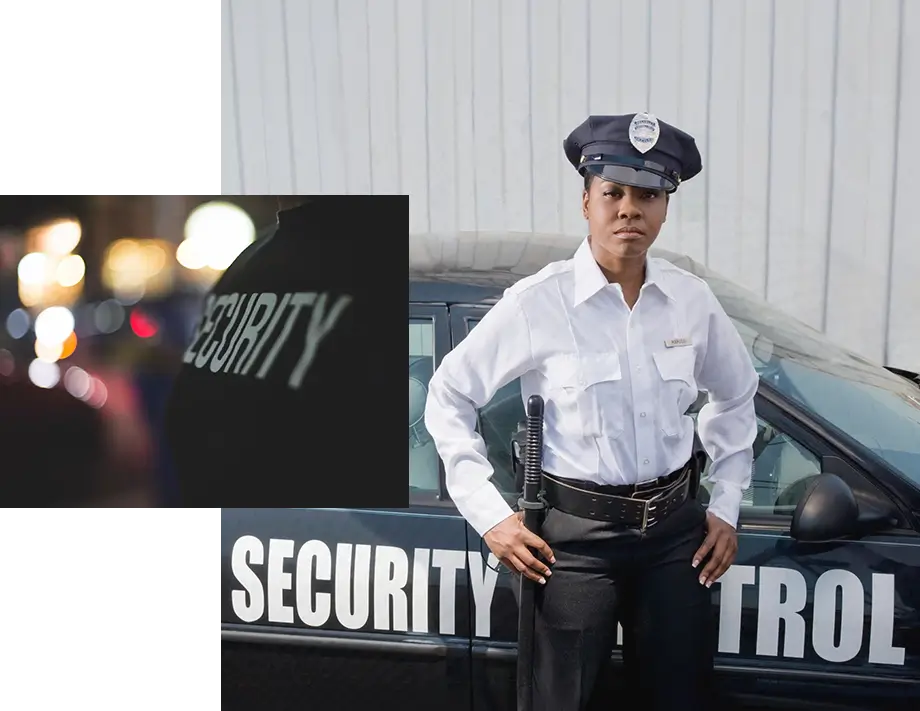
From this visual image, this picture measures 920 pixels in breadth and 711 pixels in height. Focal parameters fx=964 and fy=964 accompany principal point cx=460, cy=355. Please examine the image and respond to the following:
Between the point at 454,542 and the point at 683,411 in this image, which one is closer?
the point at 683,411

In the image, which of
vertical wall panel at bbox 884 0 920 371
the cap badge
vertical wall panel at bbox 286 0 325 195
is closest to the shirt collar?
the cap badge

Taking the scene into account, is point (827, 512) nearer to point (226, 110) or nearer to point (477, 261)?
point (477, 261)

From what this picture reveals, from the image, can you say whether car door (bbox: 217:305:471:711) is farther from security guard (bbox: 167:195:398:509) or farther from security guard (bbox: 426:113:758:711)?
security guard (bbox: 167:195:398:509)

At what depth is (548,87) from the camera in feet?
14.8

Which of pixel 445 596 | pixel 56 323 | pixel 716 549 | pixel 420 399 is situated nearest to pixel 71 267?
pixel 56 323

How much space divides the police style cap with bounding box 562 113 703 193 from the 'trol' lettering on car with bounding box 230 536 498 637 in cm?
88

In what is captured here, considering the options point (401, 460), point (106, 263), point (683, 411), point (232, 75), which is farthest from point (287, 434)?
point (232, 75)

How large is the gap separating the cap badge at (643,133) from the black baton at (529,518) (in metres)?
0.54

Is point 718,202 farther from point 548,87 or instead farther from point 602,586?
point 602,586

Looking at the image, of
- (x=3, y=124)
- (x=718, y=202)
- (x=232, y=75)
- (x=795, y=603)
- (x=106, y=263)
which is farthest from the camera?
(x=232, y=75)

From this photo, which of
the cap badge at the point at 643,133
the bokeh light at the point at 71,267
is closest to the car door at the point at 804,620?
the cap badge at the point at 643,133

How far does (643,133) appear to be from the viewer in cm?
192

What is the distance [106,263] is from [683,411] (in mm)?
1152

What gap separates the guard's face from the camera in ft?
6.28
